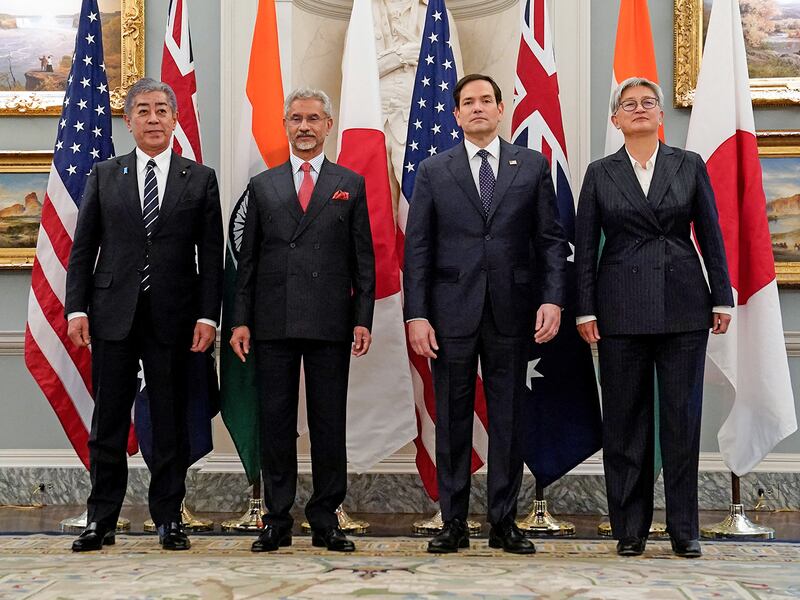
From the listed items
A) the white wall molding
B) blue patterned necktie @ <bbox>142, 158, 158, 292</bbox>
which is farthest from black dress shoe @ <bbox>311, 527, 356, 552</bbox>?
the white wall molding

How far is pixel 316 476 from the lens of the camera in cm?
363

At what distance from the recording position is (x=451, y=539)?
3465 mm

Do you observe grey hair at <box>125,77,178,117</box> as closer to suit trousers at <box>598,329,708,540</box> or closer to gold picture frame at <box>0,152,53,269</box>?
gold picture frame at <box>0,152,53,269</box>

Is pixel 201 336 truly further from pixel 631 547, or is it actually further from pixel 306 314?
pixel 631 547

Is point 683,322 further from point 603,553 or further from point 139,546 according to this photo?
point 139,546

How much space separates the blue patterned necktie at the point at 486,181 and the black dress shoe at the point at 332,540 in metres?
1.26

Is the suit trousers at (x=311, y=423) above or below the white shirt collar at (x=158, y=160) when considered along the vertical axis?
below

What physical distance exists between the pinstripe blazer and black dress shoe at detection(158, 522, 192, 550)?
164 centimetres

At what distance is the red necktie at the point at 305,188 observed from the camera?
3691 mm

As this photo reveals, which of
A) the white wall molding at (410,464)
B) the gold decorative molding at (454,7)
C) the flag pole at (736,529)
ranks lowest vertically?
the flag pole at (736,529)

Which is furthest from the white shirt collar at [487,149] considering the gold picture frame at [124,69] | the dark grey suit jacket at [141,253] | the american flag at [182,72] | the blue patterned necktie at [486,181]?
the gold picture frame at [124,69]

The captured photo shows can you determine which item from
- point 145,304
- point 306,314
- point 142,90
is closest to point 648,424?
point 306,314

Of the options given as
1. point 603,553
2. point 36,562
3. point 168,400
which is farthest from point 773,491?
point 36,562

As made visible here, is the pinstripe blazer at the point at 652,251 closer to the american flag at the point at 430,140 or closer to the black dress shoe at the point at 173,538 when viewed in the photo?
the american flag at the point at 430,140
